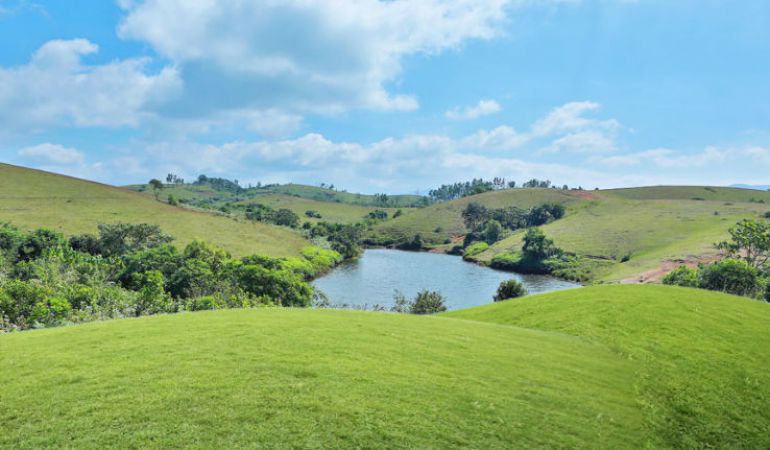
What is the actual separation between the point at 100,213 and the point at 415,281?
239 ft

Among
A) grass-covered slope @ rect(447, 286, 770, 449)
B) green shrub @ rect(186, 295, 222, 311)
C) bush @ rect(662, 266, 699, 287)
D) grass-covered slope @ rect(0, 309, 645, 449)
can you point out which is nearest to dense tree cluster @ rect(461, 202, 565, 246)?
bush @ rect(662, 266, 699, 287)

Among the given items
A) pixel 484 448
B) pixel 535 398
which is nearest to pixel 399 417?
pixel 484 448

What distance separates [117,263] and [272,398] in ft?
210

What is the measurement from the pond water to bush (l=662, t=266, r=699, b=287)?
22661 mm

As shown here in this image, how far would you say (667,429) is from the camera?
563 inches

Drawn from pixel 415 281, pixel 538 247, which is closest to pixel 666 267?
pixel 538 247

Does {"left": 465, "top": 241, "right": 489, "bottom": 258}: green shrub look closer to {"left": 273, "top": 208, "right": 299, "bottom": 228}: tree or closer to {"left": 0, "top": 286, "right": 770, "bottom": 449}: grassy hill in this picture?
{"left": 273, "top": 208, "right": 299, "bottom": 228}: tree

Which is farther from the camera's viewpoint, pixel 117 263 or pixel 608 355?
pixel 117 263

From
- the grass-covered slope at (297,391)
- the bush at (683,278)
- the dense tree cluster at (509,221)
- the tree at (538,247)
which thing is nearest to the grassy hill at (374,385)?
the grass-covered slope at (297,391)

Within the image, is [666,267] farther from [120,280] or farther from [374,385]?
[374,385]

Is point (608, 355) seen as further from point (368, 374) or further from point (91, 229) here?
point (91, 229)

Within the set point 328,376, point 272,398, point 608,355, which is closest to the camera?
point 272,398

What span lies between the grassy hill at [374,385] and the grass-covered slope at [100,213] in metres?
85.9

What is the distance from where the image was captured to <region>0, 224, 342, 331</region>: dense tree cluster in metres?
35.1
